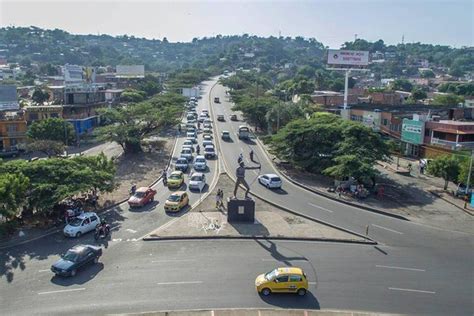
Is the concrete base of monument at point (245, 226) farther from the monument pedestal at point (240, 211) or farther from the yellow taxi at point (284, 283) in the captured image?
the yellow taxi at point (284, 283)

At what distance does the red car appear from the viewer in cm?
3562

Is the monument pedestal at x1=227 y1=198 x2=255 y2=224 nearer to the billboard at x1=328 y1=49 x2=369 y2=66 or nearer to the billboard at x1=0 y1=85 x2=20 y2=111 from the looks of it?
the billboard at x1=0 y1=85 x2=20 y2=111

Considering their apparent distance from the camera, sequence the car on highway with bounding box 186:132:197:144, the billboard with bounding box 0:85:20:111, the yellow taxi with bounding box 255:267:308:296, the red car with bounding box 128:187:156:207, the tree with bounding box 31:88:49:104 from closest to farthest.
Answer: the yellow taxi with bounding box 255:267:308:296, the red car with bounding box 128:187:156:207, the billboard with bounding box 0:85:20:111, the car on highway with bounding box 186:132:197:144, the tree with bounding box 31:88:49:104

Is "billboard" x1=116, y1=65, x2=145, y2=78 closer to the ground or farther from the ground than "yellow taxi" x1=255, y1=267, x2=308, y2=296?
farther from the ground

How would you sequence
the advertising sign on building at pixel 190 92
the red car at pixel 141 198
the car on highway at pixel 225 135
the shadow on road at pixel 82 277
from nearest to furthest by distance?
the shadow on road at pixel 82 277, the red car at pixel 141 198, the car on highway at pixel 225 135, the advertising sign on building at pixel 190 92

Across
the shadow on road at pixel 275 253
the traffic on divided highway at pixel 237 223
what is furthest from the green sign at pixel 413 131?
the shadow on road at pixel 275 253

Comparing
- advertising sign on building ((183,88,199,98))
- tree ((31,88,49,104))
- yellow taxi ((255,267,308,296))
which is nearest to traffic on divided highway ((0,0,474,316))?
yellow taxi ((255,267,308,296))

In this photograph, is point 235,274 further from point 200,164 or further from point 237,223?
point 200,164

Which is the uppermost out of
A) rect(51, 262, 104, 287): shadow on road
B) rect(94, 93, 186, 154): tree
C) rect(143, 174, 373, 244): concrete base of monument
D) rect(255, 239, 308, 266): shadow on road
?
rect(94, 93, 186, 154): tree

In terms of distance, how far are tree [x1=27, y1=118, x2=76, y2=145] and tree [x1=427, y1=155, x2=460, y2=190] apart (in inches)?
1838

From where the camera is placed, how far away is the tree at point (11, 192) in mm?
27828

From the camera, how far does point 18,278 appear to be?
2336cm

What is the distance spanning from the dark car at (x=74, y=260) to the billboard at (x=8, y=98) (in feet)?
152

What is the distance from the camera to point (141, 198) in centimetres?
3612
